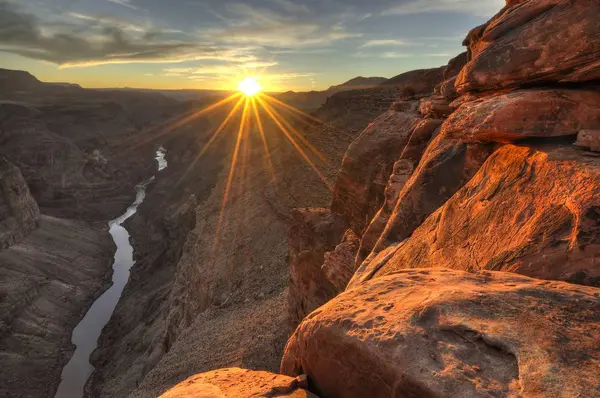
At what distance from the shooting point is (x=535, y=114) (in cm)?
812

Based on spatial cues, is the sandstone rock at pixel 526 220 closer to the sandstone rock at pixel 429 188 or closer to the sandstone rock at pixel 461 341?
the sandstone rock at pixel 461 341

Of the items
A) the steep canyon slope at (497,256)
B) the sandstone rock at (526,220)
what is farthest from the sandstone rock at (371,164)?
the sandstone rock at (526,220)

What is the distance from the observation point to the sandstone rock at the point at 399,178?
47.8 ft

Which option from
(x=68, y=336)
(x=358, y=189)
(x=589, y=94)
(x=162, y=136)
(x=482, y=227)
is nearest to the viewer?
(x=589, y=94)

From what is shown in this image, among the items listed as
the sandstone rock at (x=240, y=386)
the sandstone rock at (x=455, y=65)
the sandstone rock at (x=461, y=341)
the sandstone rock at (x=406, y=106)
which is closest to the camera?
the sandstone rock at (x=461, y=341)

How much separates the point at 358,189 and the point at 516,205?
11.6 meters

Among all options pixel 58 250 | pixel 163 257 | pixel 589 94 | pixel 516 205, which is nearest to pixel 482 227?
pixel 516 205

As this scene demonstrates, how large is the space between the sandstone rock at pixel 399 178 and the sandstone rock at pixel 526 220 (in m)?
4.22

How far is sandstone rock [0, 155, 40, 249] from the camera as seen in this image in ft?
201

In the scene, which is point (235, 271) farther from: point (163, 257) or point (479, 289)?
point (163, 257)

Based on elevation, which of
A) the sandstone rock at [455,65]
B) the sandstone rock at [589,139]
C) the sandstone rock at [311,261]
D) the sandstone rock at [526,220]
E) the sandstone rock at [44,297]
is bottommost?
the sandstone rock at [44,297]

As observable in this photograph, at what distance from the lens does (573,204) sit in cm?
664

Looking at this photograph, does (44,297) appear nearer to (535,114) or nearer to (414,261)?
(414,261)

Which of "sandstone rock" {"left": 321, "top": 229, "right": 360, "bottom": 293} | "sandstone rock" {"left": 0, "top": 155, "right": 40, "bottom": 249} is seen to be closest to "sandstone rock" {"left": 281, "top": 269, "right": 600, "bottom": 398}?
"sandstone rock" {"left": 321, "top": 229, "right": 360, "bottom": 293}
